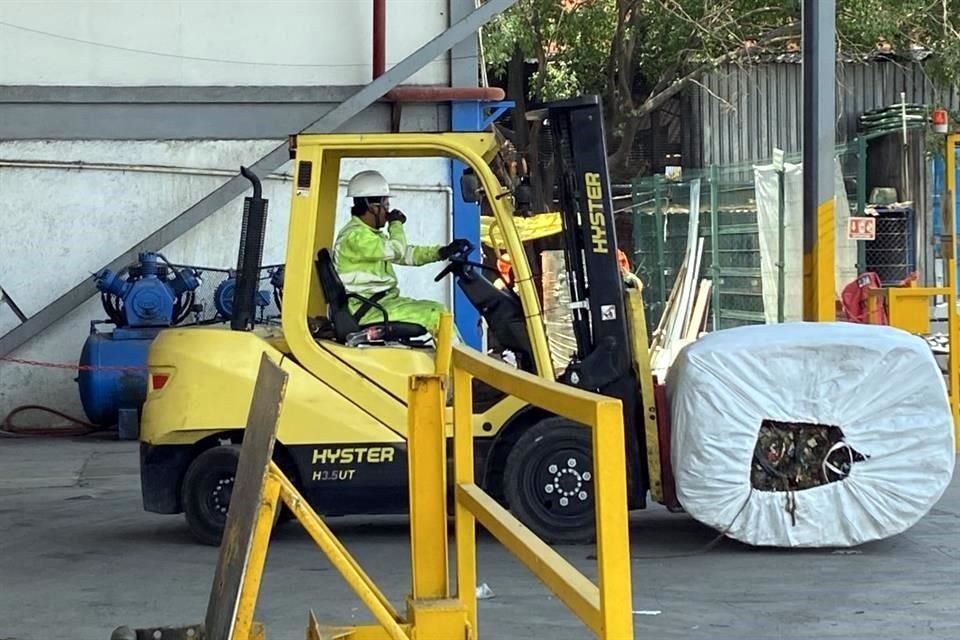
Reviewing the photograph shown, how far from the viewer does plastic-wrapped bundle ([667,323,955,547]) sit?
8.05m

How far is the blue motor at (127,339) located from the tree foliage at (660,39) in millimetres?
6714

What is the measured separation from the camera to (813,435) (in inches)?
321

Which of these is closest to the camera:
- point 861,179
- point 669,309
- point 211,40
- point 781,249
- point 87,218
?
point 87,218

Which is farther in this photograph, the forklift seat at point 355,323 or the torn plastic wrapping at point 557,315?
the torn plastic wrapping at point 557,315

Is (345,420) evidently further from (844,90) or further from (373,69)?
(844,90)

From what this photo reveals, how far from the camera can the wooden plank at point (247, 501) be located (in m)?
4.18

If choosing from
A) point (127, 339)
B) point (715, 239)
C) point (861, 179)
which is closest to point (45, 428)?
point (127, 339)

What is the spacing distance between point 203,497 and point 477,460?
1.57 meters

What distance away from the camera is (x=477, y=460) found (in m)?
8.54

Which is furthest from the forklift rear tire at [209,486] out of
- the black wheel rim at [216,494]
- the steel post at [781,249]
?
the steel post at [781,249]

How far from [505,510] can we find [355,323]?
13.4 ft

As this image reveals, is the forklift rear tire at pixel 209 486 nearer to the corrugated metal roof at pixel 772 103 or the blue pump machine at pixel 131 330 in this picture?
the blue pump machine at pixel 131 330

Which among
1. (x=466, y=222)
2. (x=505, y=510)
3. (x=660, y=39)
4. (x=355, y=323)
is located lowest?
(x=505, y=510)

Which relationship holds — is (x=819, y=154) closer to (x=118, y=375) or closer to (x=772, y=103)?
(x=118, y=375)
